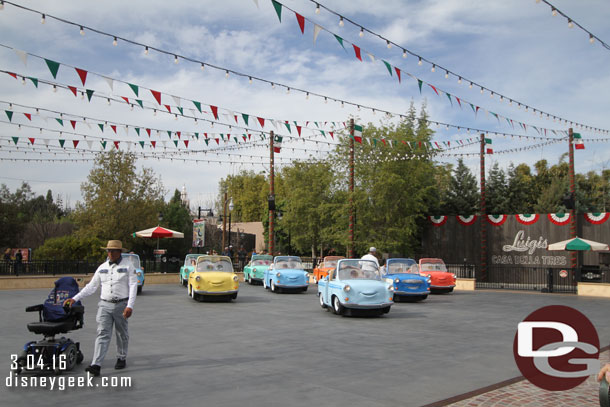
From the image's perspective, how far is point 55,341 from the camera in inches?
303

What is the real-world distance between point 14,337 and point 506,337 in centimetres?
973

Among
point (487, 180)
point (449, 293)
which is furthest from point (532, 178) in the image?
point (449, 293)

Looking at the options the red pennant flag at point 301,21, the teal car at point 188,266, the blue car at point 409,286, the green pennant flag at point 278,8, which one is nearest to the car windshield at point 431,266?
the blue car at point 409,286

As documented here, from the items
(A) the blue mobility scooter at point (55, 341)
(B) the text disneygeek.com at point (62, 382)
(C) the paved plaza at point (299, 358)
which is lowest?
(C) the paved plaza at point (299, 358)

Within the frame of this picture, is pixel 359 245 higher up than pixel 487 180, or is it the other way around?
pixel 487 180

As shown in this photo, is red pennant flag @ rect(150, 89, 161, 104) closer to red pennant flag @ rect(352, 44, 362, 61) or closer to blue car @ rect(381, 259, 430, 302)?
red pennant flag @ rect(352, 44, 362, 61)

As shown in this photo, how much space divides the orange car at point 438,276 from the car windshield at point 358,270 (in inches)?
303

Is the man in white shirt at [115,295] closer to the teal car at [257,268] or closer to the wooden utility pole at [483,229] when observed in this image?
the teal car at [257,268]

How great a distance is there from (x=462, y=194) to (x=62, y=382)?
4067 centimetres

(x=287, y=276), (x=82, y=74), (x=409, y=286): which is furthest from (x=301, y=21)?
(x=287, y=276)

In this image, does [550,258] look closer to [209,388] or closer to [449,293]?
[449,293]

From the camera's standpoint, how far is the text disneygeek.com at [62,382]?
6.88 meters

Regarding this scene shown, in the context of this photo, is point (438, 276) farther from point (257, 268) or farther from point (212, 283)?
point (212, 283)

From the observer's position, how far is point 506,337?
11312 millimetres
